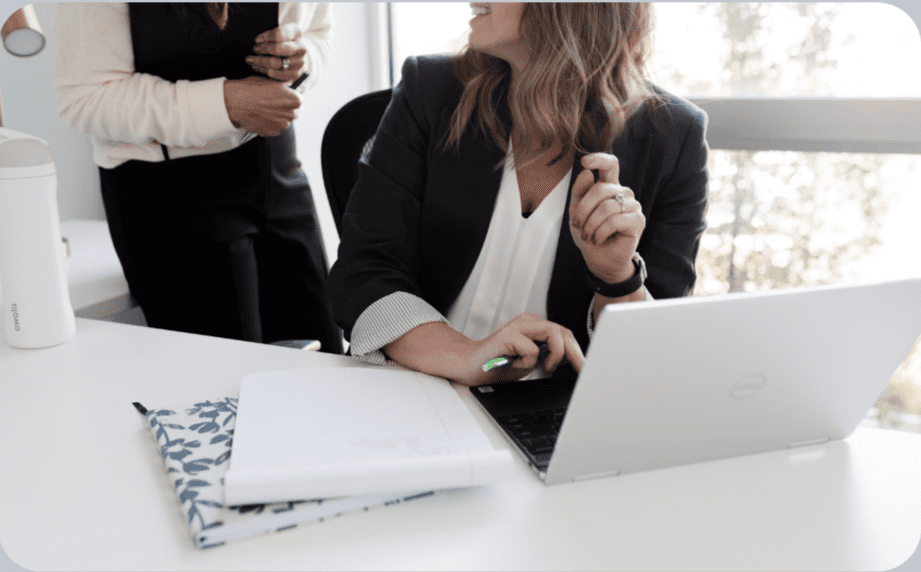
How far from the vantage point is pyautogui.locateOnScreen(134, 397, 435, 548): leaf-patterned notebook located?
56 centimetres

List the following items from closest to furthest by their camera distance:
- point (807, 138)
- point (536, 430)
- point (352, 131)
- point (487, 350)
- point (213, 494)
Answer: point (213, 494) < point (536, 430) < point (487, 350) < point (352, 131) < point (807, 138)

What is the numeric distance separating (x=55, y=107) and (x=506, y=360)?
1510 millimetres

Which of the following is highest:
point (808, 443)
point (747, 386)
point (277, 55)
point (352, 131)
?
point (277, 55)

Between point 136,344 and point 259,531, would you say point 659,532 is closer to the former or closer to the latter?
point 259,531

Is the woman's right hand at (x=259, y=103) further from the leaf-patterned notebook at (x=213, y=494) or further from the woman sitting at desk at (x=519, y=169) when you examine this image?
the leaf-patterned notebook at (x=213, y=494)

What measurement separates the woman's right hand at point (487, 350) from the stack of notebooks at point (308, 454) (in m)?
0.08

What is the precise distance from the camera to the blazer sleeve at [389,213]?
1.01 m

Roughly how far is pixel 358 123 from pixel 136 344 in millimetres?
537

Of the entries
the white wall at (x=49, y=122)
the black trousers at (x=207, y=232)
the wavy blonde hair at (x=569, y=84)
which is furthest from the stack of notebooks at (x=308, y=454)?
the white wall at (x=49, y=122)

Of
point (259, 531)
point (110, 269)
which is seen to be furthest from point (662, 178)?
point (110, 269)

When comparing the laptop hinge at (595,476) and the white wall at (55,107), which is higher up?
the white wall at (55,107)

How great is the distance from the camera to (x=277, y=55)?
136cm

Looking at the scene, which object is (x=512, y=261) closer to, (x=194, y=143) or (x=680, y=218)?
(x=680, y=218)

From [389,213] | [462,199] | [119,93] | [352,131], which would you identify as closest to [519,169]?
[462,199]
